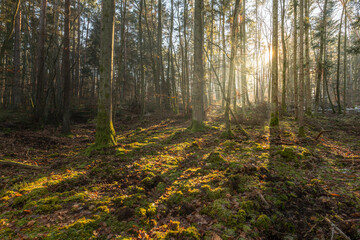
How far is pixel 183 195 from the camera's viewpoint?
141 inches

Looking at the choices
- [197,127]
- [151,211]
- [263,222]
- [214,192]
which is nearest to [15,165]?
[151,211]

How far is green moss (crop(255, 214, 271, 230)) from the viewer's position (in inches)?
105

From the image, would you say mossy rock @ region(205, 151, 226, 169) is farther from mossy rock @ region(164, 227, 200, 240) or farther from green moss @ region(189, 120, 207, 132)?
green moss @ region(189, 120, 207, 132)

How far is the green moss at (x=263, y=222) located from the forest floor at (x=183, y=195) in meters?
0.02

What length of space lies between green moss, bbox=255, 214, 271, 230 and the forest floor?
0.02 meters

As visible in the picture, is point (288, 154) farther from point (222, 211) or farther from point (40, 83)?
point (40, 83)

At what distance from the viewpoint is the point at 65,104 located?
9.81 metres

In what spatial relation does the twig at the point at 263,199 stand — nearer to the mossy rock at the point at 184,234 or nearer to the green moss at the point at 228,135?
the mossy rock at the point at 184,234

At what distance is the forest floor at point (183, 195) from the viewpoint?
2580mm

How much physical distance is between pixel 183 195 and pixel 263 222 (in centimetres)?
158

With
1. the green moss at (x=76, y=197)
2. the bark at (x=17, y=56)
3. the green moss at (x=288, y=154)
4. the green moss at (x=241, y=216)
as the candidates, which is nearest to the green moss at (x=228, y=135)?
the green moss at (x=288, y=154)

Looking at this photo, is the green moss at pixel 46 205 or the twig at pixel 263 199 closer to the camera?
the green moss at pixel 46 205

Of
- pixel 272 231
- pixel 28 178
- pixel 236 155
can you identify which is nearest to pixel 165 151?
pixel 236 155

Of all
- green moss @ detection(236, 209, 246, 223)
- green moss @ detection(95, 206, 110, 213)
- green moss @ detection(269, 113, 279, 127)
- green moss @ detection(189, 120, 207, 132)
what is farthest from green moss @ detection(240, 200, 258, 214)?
green moss @ detection(189, 120, 207, 132)
